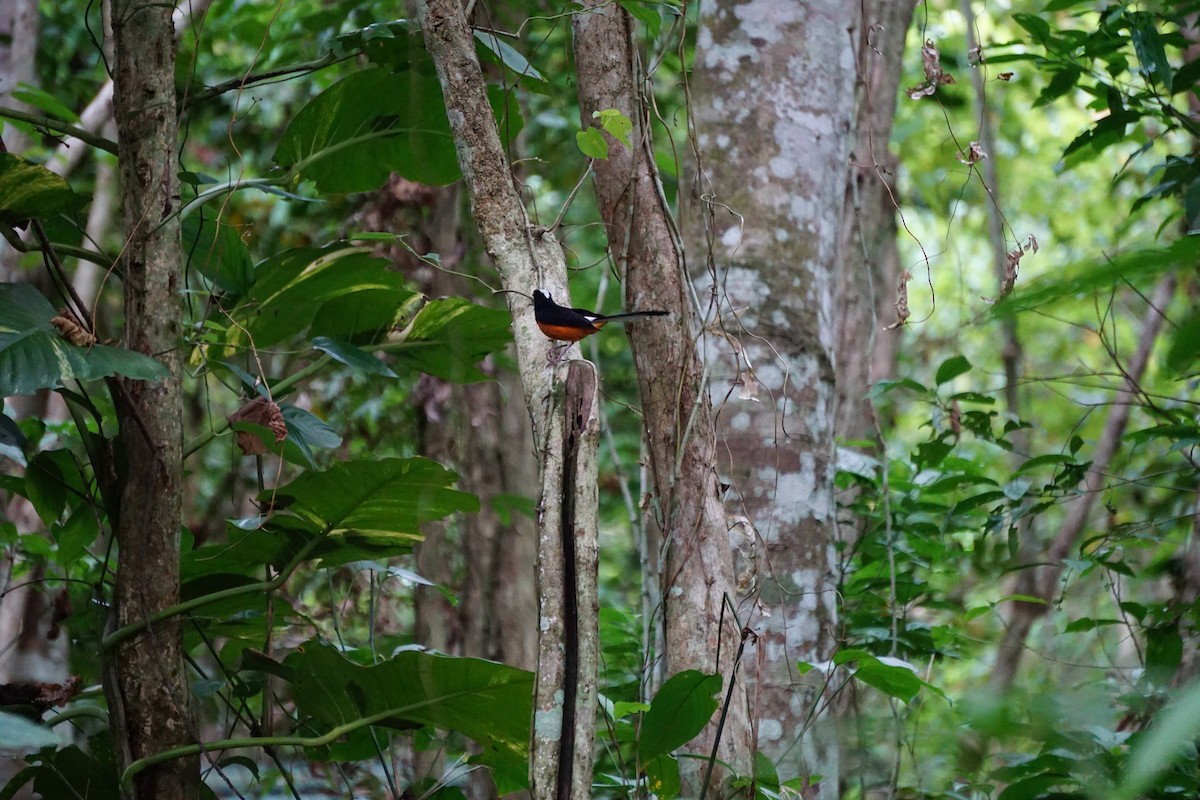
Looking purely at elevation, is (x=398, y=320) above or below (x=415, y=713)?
above

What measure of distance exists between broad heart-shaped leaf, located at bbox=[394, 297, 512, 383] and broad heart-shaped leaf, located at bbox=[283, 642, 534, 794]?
1.92 feet

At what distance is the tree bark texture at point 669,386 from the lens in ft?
5.63

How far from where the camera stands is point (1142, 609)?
7.48 ft

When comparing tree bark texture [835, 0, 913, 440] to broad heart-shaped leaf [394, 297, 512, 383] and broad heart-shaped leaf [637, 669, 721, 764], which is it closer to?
broad heart-shaped leaf [394, 297, 512, 383]

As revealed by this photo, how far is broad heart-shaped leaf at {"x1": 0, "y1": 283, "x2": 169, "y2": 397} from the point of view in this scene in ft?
4.64

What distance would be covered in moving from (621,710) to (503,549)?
2.00m

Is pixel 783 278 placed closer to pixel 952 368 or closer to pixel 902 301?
pixel 952 368

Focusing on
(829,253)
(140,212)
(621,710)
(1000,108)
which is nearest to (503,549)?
(829,253)

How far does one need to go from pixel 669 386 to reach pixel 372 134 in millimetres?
837

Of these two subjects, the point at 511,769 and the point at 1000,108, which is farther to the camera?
the point at 1000,108

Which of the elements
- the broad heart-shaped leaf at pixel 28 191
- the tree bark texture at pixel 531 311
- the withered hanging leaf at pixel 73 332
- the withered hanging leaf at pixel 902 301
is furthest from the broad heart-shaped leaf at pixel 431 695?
the withered hanging leaf at pixel 902 301

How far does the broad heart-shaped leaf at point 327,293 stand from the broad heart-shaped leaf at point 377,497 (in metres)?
0.43

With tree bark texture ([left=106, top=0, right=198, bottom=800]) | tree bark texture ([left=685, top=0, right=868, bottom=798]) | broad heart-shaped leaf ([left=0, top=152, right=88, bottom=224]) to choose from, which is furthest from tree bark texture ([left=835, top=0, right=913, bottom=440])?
broad heart-shaped leaf ([left=0, top=152, right=88, bottom=224])

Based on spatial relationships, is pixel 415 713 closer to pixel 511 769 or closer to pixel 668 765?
pixel 511 769
